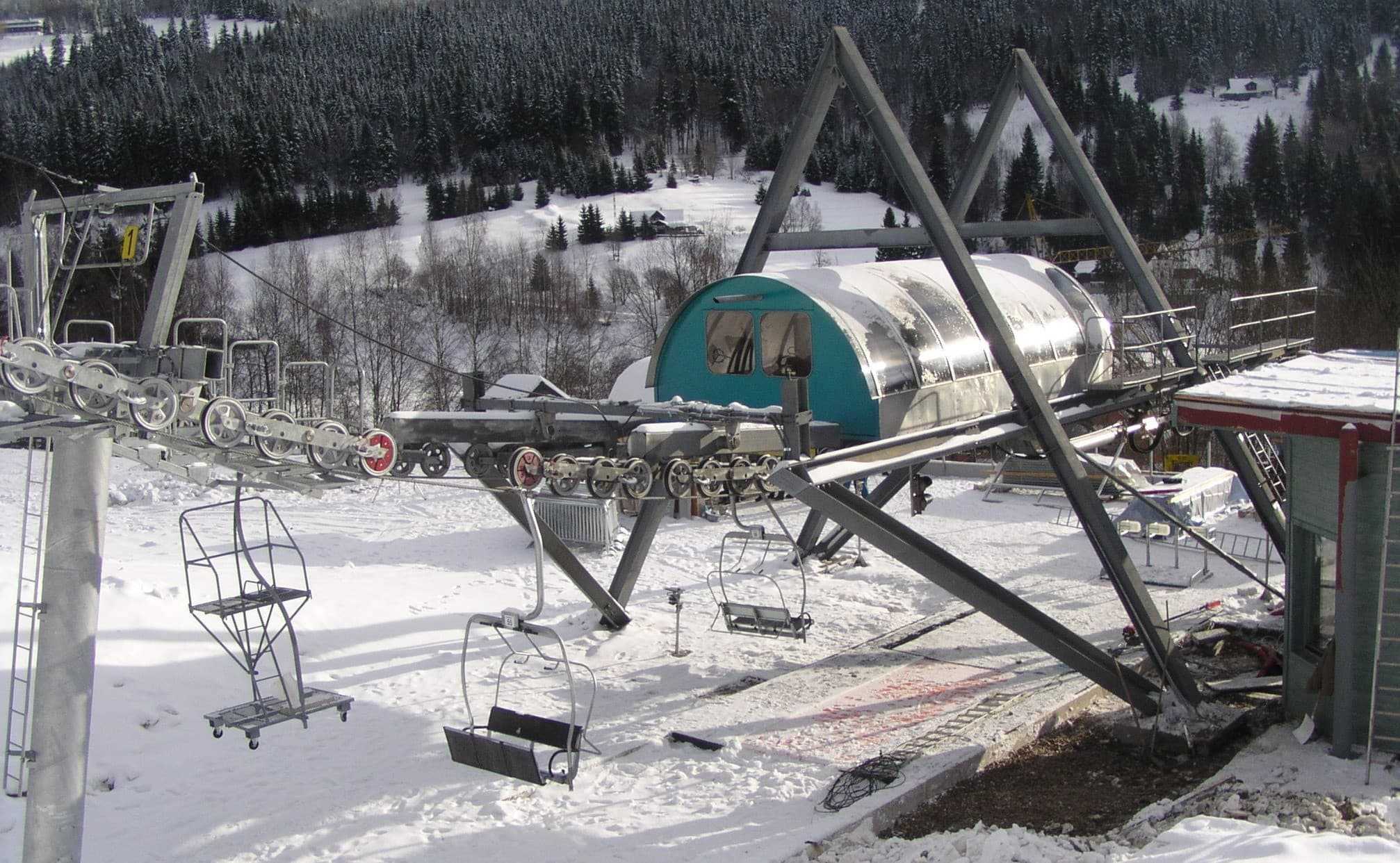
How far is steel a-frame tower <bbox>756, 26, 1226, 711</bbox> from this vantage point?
10.8 m

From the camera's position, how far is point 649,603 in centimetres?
1725

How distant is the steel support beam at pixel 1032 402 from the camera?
11.7 metres

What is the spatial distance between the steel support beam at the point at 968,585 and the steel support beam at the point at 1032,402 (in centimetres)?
48

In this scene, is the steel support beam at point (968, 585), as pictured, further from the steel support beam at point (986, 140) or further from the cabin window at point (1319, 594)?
the steel support beam at point (986, 140)

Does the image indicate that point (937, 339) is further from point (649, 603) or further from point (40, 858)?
point (40, 858)

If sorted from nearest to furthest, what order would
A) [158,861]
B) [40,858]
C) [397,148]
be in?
[40,858]
[158,861]
[397,148]

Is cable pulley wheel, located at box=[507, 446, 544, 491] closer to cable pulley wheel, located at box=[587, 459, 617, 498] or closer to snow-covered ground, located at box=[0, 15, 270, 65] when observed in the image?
cable pulley wheel, located at box=[587, 459, 617, 498]

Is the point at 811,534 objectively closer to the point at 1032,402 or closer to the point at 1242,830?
the point at 1032,402

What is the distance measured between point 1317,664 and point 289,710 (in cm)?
944

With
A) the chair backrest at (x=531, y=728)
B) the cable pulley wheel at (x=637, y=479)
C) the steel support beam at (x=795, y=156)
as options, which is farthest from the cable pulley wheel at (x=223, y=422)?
the steel support beam at (x=795, y=156)

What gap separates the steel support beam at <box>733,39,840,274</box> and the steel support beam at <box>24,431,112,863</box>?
782 cm

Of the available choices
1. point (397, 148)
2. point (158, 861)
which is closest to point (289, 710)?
point (158, 861)

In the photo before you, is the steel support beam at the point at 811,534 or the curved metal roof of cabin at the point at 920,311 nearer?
the curved metal roof of cabin at the point at 920,311

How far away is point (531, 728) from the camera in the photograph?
871 centimetres
